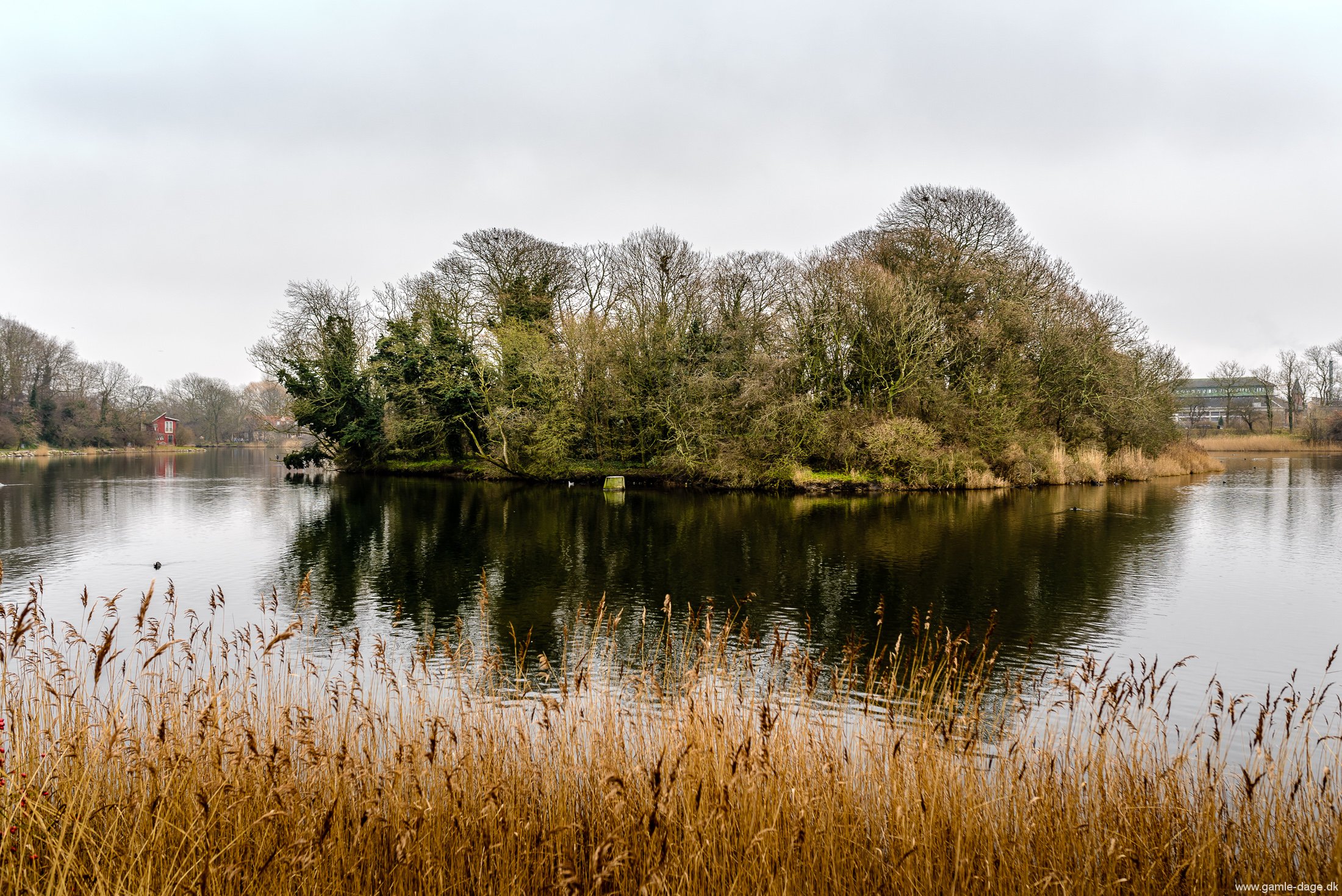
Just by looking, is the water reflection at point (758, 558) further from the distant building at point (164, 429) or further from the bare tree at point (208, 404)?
the bare tree at point (208, 404)

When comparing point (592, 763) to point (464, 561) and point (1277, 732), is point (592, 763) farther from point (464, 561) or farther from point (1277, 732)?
point (464, 561)

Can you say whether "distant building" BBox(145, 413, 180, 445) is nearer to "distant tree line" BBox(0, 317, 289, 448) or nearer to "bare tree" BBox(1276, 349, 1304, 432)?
"distant tree line" BBox(0, 317, 289, 448)

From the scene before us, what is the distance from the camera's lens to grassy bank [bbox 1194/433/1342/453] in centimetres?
6469

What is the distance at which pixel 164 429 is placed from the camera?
310 feet

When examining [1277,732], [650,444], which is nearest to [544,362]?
[650,444]

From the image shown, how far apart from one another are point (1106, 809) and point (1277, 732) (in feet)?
15.2

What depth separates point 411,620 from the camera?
12.1 metres

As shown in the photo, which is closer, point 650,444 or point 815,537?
point 815,537

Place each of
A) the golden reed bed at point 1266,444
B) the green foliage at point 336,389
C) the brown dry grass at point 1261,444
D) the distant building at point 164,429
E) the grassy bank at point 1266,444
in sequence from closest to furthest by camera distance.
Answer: the green foliage at point 336,389 < the golden reed bed at point 1266,444 < the grassy bank at point 1266,444 < the brown dry grass at point 1261,444 < the distant building at point 164,429

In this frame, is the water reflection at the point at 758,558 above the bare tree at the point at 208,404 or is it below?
below

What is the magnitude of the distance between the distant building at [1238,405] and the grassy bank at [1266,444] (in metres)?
3.46

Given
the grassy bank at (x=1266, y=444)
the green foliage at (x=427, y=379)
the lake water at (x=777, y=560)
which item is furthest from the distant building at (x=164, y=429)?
the grassy bank at (x=1266, y=444)

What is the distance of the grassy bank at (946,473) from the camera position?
111 ft

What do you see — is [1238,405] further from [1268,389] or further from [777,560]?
[777,560]
